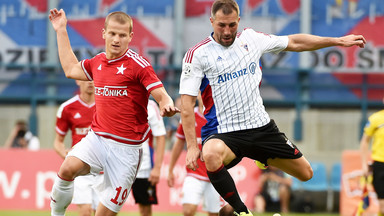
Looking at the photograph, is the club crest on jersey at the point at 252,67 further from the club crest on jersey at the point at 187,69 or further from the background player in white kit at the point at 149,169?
the background player in white kit at the point at 149,169

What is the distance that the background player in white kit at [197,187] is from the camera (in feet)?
31.1

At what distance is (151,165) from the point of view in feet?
33.2

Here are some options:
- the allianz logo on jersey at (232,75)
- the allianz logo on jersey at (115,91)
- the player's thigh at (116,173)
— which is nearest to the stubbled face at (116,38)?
the allianz logo on jersey at (115,91)

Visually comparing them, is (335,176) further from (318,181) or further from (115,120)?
(115,120)

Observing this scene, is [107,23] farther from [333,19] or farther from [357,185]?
[333,19]

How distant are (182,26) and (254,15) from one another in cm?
195

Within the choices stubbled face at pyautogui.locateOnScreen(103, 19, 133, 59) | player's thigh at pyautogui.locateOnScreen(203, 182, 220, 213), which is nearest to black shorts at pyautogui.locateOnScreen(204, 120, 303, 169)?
stubbled face at pyautogui.locateOnScreen(103, 19, 133, 59)

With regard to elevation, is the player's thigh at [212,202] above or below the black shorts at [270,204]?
above

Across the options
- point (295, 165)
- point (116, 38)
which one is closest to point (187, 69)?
point (116, 38)

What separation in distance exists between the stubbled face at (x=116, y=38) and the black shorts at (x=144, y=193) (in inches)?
114

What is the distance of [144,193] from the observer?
32.0 feet

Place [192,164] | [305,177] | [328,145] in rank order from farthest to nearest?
[328,145]
[305,177]
[192,164]

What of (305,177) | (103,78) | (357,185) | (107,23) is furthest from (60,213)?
(357,185)

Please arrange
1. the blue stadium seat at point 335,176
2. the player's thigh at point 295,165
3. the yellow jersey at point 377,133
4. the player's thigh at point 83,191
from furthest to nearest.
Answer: the blue stadium seat at point 335,176 < the yellow jersey at point 377,133 < the player's thigh at point 83,191 < the player's thigh at point 295,165
